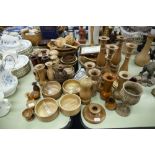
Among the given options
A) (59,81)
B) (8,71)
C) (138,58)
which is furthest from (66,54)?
(138,58)

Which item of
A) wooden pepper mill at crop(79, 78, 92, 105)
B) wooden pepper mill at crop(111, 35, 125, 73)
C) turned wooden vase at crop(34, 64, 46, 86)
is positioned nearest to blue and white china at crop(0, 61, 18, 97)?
turned wooden vase at crop(34, 64, 46, 86)

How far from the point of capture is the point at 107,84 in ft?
3.59

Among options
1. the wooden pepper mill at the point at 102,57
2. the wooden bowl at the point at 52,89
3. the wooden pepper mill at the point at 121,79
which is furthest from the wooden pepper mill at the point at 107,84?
the wooden bowl at the point at 52,89

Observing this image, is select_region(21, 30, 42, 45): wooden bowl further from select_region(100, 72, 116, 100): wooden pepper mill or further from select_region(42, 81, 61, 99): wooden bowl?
select_region(100, 72, 116, 100): wooden pepper mill

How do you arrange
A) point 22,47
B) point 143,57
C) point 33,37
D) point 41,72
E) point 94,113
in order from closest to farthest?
point 94,113, point 41,72, point 143,57, point 22,47, point 33,37

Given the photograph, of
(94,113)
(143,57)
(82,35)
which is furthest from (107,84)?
(82,35)

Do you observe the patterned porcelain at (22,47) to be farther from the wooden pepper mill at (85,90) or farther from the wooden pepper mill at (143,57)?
the wooden pepper mill at (143,57)

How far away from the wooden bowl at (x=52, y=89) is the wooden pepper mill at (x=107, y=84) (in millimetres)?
317

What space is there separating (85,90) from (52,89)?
284 mm

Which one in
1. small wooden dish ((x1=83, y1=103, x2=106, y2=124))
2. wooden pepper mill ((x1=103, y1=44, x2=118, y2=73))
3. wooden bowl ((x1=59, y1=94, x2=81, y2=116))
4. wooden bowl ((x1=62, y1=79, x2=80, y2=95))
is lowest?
small wooden dish ((x1=83, y1=103, x2=106, y2=124))

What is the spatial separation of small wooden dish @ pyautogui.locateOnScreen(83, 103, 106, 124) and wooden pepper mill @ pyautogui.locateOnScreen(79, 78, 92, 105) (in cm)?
4

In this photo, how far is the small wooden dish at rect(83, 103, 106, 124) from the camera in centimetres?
104

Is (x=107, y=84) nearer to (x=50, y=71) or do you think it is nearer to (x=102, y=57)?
(x=102, y=57)

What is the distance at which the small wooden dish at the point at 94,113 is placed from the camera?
1.04 meters
